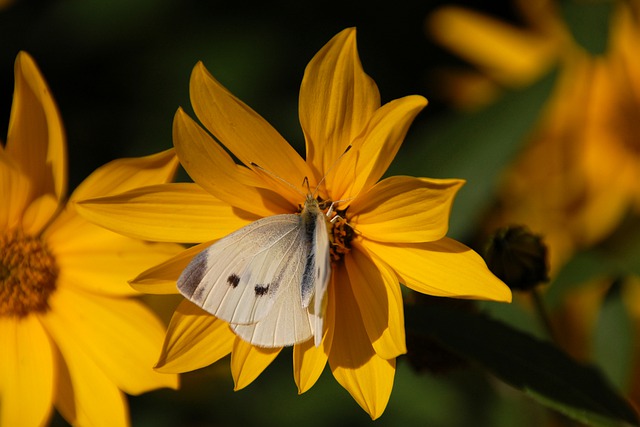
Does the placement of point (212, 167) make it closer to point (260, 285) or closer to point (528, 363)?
point (260, 285)

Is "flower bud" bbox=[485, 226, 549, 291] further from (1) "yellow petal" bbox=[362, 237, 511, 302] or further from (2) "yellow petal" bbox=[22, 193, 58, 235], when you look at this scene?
(2) "yellow petal" bbox=[22, 193, 58, 235]

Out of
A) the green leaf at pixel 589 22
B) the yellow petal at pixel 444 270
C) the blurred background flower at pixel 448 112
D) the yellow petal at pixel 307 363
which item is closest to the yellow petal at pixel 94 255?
the yellow petal at pixel 307 363

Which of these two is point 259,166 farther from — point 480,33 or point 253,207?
point 480,33

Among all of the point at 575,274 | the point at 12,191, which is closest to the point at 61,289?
the point at 12,191

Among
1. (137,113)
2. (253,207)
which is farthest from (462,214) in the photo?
(137,113)

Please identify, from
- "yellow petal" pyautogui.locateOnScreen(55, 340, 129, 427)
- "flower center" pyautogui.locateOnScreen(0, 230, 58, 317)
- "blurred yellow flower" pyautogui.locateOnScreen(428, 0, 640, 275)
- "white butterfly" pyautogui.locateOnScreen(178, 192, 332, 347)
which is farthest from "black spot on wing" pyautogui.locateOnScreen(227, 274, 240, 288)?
"blurred yellow flower" pyautogui.locateOnScreen(428, 0, 640, 275)
